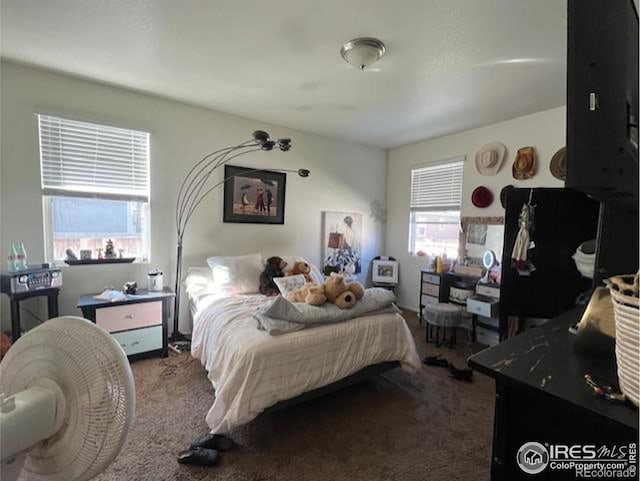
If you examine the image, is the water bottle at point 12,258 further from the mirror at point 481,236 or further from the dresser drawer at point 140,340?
the mirror at point 481,236

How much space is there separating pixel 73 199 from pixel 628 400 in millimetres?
3698

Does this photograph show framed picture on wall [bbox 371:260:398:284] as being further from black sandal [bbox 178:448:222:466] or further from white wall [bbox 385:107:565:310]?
black sandal [bbox 178:448:222:466]

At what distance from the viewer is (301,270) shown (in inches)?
134

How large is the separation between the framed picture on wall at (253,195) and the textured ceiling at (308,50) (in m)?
0.78

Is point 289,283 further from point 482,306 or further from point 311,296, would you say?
point 482,306

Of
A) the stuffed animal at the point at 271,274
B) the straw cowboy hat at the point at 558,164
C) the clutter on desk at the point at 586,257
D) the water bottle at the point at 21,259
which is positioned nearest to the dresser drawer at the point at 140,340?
the water bottle at the point at 21,259

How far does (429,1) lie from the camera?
167 cm

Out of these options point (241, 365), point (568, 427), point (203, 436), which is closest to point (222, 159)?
point (241, 365)

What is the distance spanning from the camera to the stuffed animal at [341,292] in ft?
7.43

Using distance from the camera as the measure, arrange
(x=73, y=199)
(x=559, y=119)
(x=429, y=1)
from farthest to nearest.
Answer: (x=559, y=119) → (x=73, y=199) → (x=429, y=1)

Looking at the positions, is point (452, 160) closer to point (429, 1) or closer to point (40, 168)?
point (429, 1)

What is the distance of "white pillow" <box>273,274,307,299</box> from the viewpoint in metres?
2.96

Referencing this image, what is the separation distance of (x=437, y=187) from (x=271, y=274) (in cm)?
268

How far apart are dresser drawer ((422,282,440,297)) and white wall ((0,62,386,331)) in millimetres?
1092
